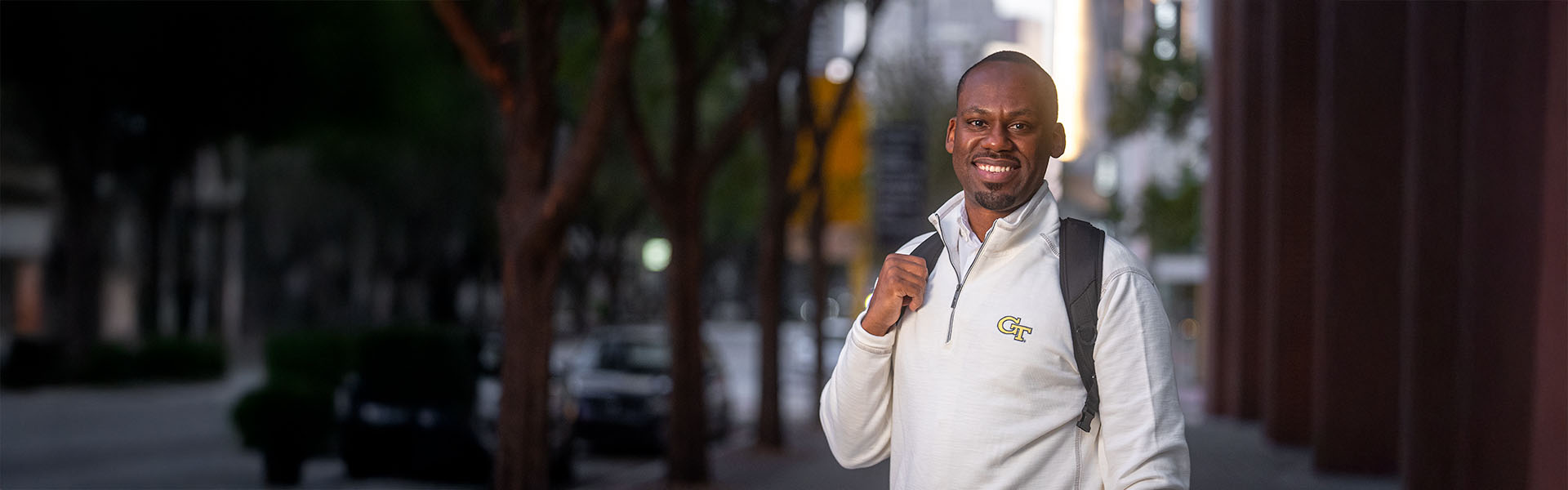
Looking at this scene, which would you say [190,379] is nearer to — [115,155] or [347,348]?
[115,155]

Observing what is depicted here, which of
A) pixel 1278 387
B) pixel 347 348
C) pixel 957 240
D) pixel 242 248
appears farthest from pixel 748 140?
pixel 957 240

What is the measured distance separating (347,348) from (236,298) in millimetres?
33849

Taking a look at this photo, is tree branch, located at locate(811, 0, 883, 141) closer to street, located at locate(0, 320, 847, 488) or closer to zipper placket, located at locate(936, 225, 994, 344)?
street, located at locate(0, 320, 847, 488)

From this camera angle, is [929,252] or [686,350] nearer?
[929,252]

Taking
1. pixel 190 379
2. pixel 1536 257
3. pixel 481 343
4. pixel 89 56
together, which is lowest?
pixel 190 379

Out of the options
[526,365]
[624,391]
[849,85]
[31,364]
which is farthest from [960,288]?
[31,364]

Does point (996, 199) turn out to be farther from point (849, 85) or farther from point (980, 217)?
point (849, 85)

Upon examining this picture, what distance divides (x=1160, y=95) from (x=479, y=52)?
17.5 meters

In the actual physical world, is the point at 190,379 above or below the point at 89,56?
below

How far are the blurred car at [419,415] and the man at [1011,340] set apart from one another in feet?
37.1

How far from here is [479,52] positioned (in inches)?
386

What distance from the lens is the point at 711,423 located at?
20375mm

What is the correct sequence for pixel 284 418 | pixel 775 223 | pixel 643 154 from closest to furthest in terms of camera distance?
pixel 284 418 < pixel 643 154 < pixel 775 223

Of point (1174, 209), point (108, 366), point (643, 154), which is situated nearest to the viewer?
point (643, 154)
